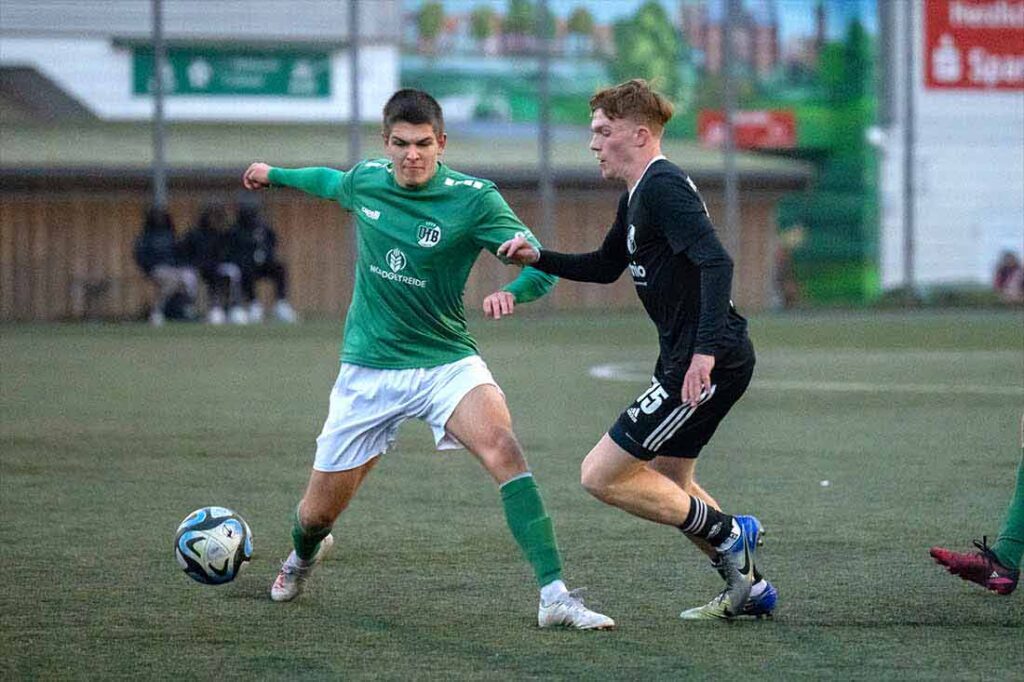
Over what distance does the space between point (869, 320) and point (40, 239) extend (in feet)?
46.8

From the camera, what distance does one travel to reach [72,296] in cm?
3048

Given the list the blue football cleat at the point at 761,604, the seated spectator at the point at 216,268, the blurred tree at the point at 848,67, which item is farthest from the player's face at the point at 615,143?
the blurred tree at the point at 848,67

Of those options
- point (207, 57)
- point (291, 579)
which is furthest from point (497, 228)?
point (207, 57)

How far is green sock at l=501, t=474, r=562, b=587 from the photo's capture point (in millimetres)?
6047

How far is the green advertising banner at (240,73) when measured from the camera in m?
31.6

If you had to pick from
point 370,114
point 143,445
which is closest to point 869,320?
point 370,114

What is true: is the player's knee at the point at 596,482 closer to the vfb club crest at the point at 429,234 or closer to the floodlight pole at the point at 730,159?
the vfb club crest at the point at 429,234

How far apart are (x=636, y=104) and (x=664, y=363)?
0.90 meters

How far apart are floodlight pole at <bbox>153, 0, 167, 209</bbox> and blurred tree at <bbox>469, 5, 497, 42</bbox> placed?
21.5ft

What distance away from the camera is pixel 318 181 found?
670 centimetres

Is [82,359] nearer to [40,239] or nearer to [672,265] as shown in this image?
[40,239]

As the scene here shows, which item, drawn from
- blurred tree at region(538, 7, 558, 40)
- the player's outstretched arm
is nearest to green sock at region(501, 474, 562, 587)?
the player's outstretched arm

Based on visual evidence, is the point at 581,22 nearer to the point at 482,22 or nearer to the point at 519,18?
the point at 519,18

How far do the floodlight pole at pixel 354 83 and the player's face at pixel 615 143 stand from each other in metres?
23.0
